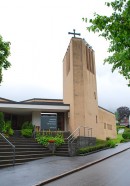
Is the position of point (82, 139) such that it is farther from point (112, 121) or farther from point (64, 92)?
point (112, 121)

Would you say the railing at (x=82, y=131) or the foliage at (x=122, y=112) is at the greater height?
the foliage at (x=122, y=112)

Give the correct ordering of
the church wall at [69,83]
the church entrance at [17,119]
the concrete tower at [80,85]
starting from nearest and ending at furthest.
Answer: the concrete tower at [80,85] < the church wall at [69,83] < the church entrance at [17,119]

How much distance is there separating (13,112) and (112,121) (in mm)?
16159

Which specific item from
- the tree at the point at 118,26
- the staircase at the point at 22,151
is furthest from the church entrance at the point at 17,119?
the tree at the point at 118,26

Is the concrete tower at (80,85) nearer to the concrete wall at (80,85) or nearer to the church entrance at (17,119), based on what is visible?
the concrete wall at (80,85)

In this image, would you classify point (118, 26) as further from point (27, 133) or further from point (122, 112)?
point (122, 112)

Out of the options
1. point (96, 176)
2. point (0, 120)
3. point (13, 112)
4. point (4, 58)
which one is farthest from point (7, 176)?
point (13, 112)

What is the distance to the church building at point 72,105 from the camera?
87.4 ft

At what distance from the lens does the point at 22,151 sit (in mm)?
18453

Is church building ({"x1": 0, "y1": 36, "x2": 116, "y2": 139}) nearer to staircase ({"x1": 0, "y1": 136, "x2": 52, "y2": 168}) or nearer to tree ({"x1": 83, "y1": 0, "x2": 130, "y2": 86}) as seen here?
staircase ({"x1": 0, "y1": 136, "x2": 52, "y2": 168})

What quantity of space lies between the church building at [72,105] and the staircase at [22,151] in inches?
196

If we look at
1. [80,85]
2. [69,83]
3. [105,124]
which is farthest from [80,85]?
[105,124]

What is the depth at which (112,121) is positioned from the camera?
40.3m

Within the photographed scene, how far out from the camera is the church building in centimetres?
2664
